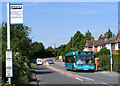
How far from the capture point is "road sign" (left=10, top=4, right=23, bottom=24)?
36.4 ft

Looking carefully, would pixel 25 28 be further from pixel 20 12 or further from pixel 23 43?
pixel 20 12

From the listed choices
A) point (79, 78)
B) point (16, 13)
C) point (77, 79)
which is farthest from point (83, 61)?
point (16, 13)

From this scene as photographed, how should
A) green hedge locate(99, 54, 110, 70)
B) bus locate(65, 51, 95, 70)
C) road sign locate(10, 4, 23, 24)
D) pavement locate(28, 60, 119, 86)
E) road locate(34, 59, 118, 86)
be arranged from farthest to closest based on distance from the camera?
1. green hedge locate(99, 54, 110, 70)
2. bus locate(65, 51, 95, 70)
3. road locate(34, 59, 118, 86)
4. pavement locate(28, 60, 119, 86)
5. road sign locate(10, 4, 23, 24)

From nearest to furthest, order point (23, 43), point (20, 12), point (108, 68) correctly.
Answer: point (20, 12) → point (23, 43) → point (108, 68)

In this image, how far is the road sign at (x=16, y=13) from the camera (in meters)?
11.1

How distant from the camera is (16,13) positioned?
1123 centimetres

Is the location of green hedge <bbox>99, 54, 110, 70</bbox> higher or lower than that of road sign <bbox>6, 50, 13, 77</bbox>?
lower

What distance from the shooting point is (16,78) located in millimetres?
13359

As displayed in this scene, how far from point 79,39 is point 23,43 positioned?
278ft

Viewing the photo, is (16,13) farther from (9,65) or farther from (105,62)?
(105,62)

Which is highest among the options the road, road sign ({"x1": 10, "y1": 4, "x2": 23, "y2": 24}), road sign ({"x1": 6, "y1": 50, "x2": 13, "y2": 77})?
road sign ({"x1": 10, "y1": 4, "x2": 23, "y2": 24})

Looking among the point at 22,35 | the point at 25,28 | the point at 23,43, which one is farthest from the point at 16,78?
the point at 25,28

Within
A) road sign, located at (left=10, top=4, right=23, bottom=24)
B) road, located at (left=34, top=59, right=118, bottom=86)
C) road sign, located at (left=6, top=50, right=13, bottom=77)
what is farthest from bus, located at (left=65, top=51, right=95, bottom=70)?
road sign, located at (left=6, top=50, right=13, bottom=77)

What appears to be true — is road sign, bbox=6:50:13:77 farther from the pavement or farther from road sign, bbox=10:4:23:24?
the pavement
